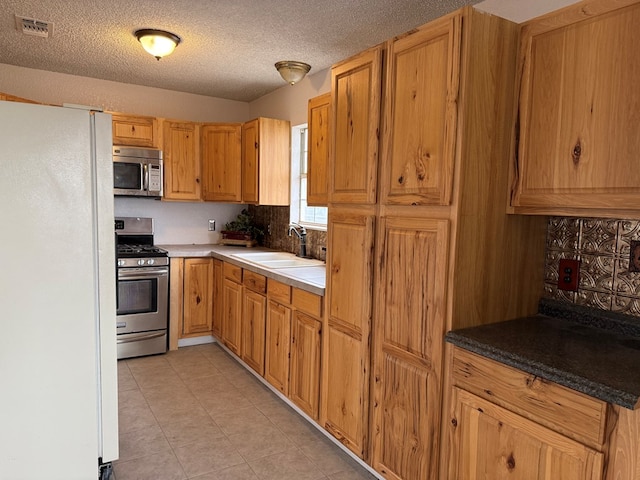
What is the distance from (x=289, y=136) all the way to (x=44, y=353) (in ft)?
9.76

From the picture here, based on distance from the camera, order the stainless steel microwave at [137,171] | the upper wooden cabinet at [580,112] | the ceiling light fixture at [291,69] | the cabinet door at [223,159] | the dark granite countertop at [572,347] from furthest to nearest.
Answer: the cabinet door at [223,159]
the stainless steel microwave at [137,171]
the ceiling light fixture at [291,69]
the upper wooden cabinet at [580,112]
the dark granite countertop at [572,347]

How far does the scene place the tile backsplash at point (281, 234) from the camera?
370 cm

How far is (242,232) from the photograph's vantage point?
15.0 feet

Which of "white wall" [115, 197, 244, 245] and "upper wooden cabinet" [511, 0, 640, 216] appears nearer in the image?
"upper wooden cabinet" [511, 0, 640, 216]

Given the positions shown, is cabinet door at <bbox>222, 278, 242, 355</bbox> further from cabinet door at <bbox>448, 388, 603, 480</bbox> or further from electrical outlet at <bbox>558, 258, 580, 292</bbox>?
electrical outlet at <bbox>558, 258, 580, 292</bbox>

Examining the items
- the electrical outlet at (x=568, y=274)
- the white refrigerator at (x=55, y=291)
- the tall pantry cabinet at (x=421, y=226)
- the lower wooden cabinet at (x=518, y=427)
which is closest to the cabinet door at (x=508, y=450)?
the lower wooden cabinet at (x=518, y=427)

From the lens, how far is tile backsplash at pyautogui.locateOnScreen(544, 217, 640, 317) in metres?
1.66

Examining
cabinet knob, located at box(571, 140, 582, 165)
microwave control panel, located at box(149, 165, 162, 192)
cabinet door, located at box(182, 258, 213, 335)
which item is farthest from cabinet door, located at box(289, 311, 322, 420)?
microwave control panel, located at box(149, 165, 162, 192)

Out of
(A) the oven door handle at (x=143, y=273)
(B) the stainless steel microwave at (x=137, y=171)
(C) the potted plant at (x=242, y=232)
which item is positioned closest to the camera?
(A) the oven door handle at (x=143, y=273)

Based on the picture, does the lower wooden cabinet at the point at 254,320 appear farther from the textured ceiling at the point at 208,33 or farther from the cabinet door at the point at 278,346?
the textured ceiling at the point at 208,33

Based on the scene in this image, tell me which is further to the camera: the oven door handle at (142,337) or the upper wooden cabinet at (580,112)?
the oven door handle at (142,337)

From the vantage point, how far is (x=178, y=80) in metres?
4.08

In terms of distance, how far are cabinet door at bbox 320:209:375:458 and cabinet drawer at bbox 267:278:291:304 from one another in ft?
1.56

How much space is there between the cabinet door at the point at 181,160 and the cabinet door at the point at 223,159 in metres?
0.09
